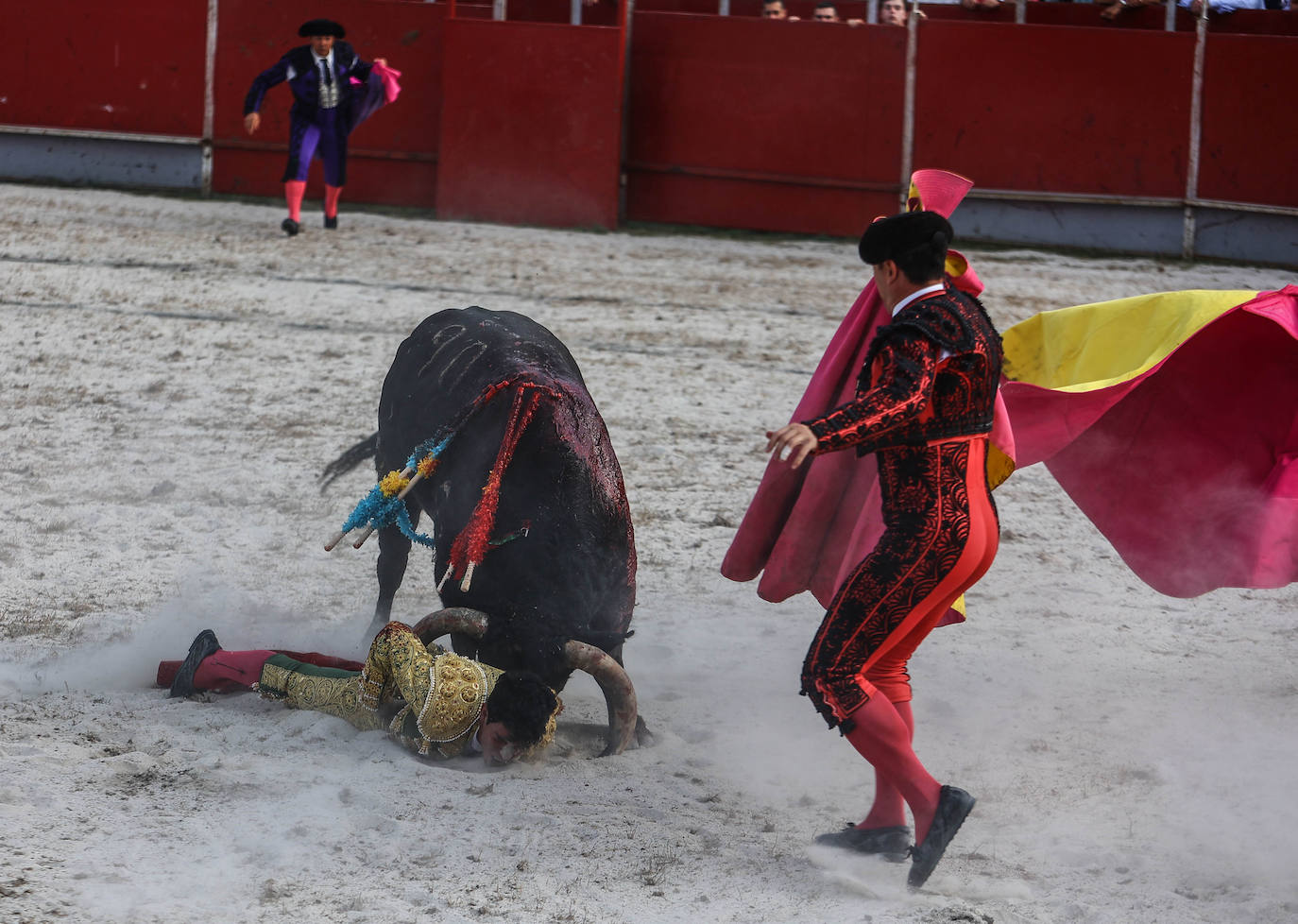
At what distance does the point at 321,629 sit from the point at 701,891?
5.89ft

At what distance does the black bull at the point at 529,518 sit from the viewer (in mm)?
3400

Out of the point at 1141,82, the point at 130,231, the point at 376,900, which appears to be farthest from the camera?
the point at 1141,82

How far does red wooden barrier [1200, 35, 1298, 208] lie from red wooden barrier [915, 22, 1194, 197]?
12 centimetres

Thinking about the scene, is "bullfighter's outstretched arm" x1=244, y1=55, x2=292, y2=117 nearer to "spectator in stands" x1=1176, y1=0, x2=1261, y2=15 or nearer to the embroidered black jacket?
"spectator in stands" x1=1176, y1=0, x2=1261, y2=15

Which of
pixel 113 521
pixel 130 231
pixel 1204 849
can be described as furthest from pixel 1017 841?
pixel 130 231

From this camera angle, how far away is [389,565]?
165 inches

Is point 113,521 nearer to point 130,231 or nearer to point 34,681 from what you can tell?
point 34,681

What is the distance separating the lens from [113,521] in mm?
4852

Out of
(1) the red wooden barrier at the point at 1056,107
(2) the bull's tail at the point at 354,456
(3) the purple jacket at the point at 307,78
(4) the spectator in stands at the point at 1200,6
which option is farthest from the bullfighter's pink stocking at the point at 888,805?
(4) the spectator in stands at the point at 1200,6

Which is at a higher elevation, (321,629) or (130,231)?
(130,231)

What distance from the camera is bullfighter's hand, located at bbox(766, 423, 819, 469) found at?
2.49 metres

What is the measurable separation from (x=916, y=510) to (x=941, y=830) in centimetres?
64

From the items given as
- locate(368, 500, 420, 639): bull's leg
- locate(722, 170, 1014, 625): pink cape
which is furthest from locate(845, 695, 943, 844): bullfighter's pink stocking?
locate(368, 500, 420, 639): bull's leg

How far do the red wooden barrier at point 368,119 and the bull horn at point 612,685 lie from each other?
26.1 ft
